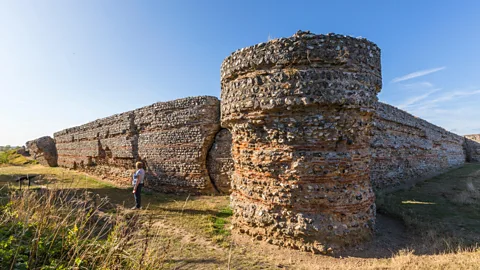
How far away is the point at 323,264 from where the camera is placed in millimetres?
4262

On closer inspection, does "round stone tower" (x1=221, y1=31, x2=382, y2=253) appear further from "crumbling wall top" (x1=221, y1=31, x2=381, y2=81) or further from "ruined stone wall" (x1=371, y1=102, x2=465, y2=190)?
"ruined stone wall" (x1=371, y1=102, x2=465, y2=190)

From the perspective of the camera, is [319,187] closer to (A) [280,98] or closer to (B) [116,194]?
(A) [280,98]

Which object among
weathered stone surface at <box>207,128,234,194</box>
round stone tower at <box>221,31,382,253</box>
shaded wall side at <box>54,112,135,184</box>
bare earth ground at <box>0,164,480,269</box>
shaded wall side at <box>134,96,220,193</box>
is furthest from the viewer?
shaded wall side at <box>54,112,135,184</box>

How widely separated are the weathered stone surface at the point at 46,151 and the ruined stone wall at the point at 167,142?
12201 mm

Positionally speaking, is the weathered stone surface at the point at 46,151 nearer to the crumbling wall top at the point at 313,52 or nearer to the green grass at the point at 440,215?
the crumbling wall top at the point at 313,52

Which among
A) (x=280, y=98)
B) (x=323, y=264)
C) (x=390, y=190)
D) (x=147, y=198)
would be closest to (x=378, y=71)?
(x=280, y=98)

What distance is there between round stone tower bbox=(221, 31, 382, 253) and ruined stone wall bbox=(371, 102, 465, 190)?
3.90 metres

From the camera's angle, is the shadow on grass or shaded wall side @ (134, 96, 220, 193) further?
shaded wall side @ (134, 96, 220, 193)

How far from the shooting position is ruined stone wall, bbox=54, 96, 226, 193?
9664mm

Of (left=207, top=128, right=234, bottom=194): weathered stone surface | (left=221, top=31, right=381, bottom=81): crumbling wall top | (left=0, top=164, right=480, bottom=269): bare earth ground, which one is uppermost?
(left=221, top=31, right=381, bottom=81): crumbling wall top

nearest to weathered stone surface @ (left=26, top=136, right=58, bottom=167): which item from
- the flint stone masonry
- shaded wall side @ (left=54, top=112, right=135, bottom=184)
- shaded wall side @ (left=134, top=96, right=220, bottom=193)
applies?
shaded wall side @ (left=54, top=112, right=135, bottom=184)

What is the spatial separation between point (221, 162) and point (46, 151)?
67.5 feet

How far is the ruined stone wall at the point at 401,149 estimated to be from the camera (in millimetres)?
10414

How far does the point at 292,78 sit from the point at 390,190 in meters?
8.44
